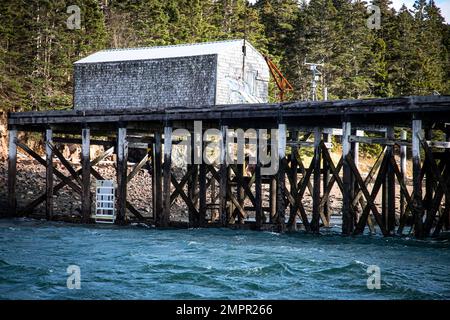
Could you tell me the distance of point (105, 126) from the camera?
29375 millimetres

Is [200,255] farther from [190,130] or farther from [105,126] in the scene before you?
[105,126]

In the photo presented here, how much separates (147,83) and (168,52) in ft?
5.48

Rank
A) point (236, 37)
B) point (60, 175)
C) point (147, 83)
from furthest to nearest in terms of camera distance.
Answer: point (236, 37), point (147, 83), point (60, 175)

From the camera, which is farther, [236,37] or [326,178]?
[236,37]

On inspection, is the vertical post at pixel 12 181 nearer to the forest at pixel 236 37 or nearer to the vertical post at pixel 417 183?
the forest at pixel 236 37

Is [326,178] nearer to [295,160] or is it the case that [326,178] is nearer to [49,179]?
[295,160]

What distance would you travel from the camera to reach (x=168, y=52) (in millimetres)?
32500

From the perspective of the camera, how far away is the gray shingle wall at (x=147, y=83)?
30.8m

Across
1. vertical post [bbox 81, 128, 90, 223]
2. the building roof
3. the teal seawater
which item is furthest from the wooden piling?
the building roof

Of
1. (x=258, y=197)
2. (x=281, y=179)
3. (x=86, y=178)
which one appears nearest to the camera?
(x=281, y=179)

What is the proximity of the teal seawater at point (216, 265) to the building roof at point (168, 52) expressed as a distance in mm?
8292

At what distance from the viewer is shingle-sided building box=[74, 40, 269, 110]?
30797 millimetres

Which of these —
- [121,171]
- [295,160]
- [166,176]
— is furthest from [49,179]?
[295,160]

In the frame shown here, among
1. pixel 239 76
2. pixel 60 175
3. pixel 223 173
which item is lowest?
pixel 60 175
